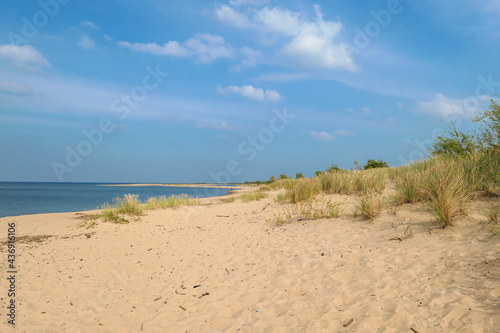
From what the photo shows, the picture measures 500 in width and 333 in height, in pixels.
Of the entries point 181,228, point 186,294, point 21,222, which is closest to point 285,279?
point 186,294

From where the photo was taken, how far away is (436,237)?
5586 mm

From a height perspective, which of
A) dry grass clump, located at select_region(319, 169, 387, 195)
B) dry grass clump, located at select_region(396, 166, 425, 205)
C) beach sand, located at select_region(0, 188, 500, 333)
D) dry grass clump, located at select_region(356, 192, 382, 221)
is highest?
dry grass clump, located at select_region(319, 169, 387, 195)

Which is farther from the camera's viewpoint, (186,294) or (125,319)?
(186,294)

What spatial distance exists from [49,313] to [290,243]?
4.89 m

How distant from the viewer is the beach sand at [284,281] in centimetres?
371

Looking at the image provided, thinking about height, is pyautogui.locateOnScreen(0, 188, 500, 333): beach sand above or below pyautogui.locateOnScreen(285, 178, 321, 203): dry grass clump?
below

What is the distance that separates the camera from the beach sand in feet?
12.2

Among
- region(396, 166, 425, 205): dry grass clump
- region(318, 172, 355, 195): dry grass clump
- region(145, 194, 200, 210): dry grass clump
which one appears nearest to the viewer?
region(396, 166, 425, 205): dry grass clump

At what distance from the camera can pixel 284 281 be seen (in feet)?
17.2

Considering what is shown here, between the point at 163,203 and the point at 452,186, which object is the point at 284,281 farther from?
the point at 163,203

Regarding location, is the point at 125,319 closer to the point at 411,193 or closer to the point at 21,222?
the point at 411,193

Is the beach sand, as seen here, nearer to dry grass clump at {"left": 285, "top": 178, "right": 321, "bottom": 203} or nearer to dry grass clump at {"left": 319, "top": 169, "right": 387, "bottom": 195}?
dry grass clump at {"left": 285, "top": 178, "right": 321, "bottom": 203}

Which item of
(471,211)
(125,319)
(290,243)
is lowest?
(125,319)

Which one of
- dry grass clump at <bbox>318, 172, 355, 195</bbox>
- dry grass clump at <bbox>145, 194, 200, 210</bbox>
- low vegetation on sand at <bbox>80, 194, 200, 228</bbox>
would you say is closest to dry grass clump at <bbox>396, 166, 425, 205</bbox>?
dry grass clump at <bbox>318, 172, 355, 195</bbox>
